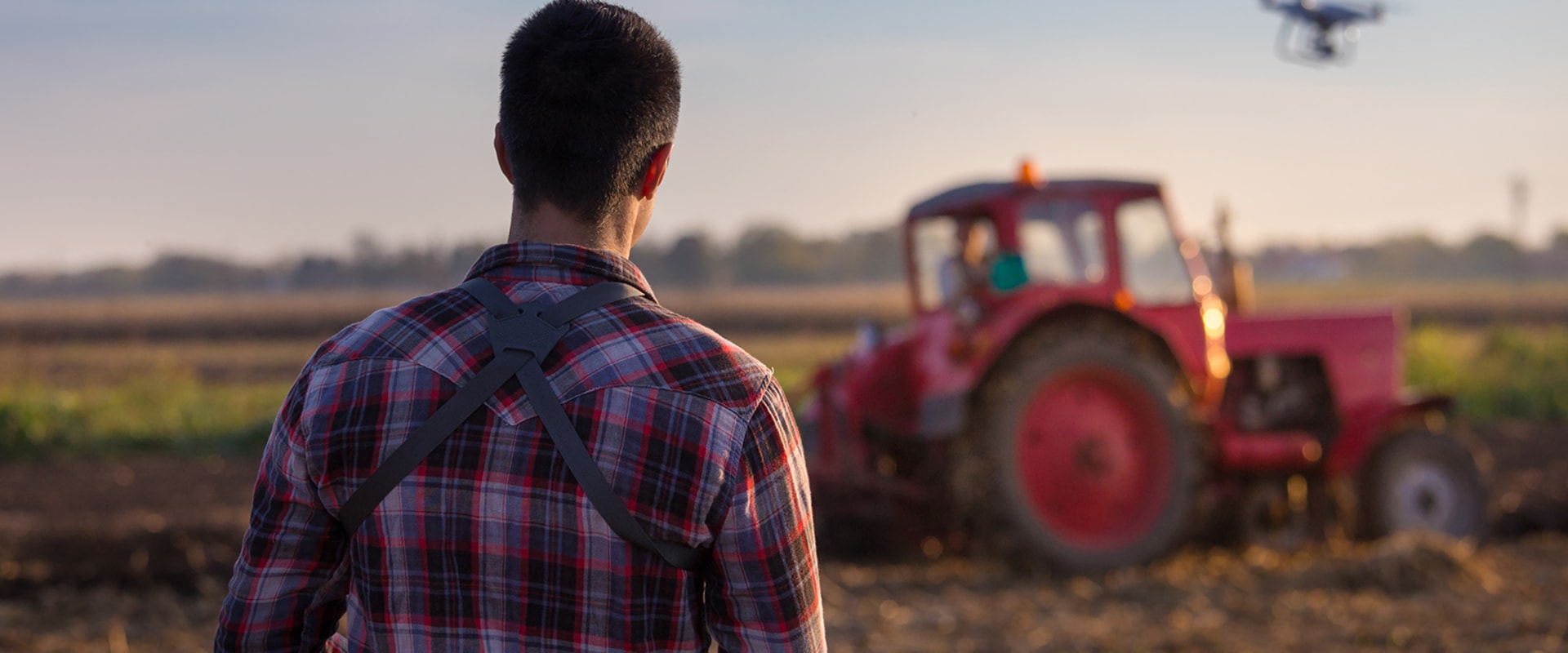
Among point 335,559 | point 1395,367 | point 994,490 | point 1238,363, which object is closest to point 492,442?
point 335,559

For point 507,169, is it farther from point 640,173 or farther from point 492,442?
point 492,442

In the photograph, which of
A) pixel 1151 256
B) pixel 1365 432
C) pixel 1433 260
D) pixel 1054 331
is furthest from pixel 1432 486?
pixel 1433 260

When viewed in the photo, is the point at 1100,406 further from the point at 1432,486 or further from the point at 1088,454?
the point at 1432,486

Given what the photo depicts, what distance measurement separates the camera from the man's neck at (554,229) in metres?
1.46

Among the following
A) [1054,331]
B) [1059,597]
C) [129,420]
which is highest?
[1054,331]

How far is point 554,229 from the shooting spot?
4.78 feet

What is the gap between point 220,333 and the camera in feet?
88.7

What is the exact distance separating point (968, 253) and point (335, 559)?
5.40 meters

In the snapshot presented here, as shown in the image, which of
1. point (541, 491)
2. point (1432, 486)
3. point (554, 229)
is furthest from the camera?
point (1432, 486)

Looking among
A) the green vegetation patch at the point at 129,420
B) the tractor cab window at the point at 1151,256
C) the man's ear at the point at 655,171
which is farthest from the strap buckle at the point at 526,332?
the green vegetation patch at the point at 129,420

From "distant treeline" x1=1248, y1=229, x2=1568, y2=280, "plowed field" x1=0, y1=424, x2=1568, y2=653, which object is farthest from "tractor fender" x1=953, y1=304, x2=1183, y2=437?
"distant treeline" x1=1248, y1=229, x2=1568, y2=280

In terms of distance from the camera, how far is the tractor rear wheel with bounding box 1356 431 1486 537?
7.04 m

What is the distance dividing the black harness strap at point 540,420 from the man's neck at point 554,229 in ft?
0.35

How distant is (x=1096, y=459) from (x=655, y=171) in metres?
5.00
